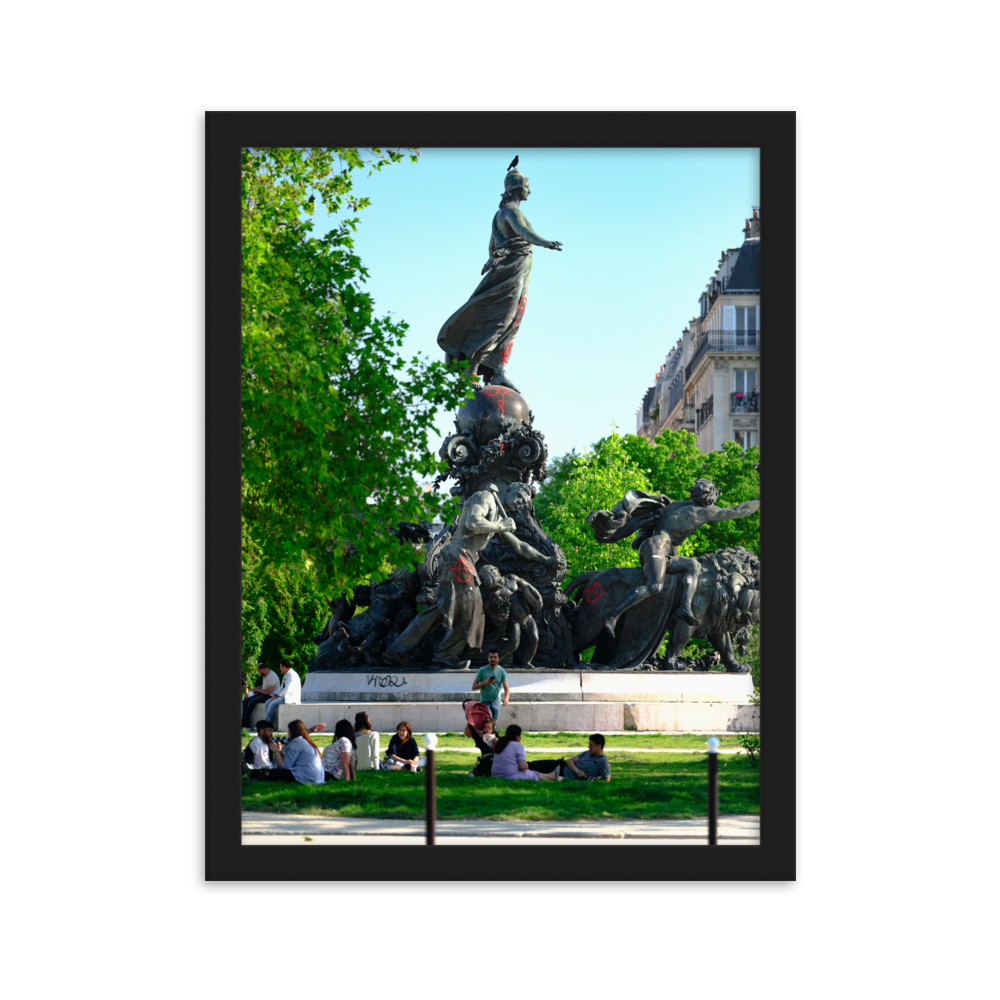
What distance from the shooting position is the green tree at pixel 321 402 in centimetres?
1385

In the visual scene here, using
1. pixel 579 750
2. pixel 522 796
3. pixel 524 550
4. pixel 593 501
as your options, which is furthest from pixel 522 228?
pixel 593 501

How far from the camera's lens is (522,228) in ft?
78.7

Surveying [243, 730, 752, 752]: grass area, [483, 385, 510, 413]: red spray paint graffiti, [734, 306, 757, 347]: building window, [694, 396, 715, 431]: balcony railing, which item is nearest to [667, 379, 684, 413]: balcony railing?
[694, 396, 715, 431]: balcony railing

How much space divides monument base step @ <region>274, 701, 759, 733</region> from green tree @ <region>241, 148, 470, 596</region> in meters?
3.61

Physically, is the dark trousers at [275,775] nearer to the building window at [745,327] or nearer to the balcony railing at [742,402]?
the balcony railing at [742,402]

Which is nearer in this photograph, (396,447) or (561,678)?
(396,447)

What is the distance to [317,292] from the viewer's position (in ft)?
54.5

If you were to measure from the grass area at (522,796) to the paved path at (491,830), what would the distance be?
31cm

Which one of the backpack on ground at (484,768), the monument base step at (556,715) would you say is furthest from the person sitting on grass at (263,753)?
the monument base step at (556,715)

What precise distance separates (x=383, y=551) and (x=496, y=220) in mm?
9948

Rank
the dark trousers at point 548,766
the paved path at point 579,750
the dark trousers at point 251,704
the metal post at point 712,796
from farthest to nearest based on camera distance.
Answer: the dark trousers at point 251,704 → the paved path at point 579,750 → the dark trousers at point 548,766 → the metal post at point 712,796
